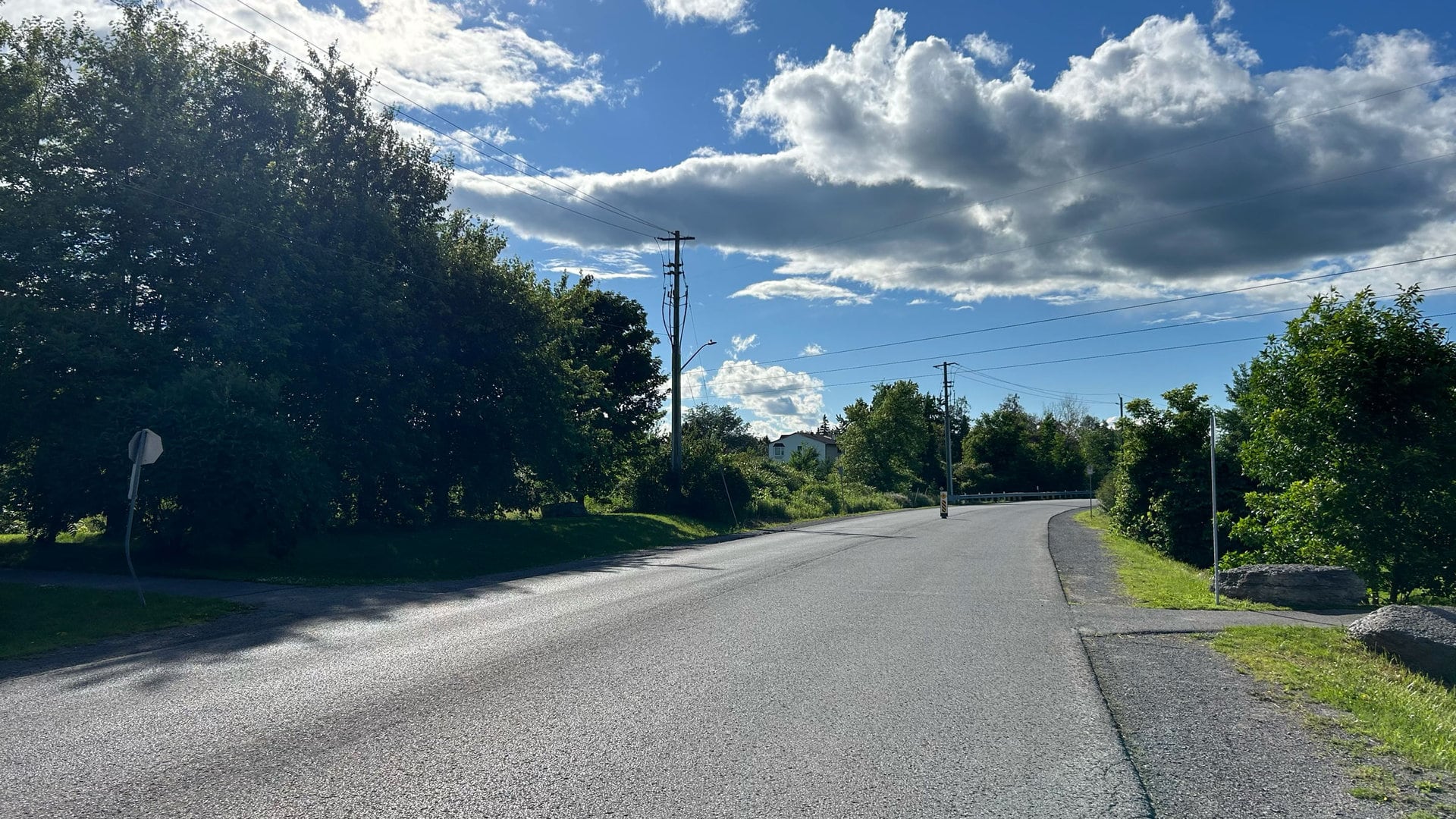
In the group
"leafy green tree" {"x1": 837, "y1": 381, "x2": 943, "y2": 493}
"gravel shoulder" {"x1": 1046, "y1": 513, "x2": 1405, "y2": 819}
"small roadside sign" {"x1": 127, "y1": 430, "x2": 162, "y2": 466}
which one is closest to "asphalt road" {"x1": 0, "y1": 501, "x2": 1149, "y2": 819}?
"gravel shoulder" {"x1": 1046, "y1": 513, "x2": 1405, "y2": 819}

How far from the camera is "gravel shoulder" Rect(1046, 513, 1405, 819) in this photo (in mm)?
4551

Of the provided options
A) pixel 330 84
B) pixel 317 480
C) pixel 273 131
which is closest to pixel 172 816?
pixel 317 480

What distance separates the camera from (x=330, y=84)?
2425 centimetres

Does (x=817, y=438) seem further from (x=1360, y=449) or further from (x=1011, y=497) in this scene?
(x=1360, y=449)

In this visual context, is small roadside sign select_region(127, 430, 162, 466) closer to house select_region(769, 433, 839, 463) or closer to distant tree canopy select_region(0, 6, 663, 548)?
distant tree canopy select_region(0, 6, 663, 548)

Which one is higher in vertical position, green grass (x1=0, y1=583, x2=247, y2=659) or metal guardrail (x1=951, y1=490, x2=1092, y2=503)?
green grass (x1=0, y1=583, x2=247, y2=659)

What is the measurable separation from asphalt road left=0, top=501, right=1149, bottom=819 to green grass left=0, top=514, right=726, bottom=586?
676cm

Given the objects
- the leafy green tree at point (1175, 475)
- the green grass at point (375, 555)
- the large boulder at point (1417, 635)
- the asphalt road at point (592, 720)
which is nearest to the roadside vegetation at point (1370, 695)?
the large boulder at point (1417, 635)

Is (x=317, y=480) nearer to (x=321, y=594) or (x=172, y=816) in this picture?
(x=321, y=594)

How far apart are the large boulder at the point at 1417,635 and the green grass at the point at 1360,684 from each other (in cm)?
13

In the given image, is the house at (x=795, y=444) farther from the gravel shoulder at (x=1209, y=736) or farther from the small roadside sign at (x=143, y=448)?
the gravel shoulder at (x=1209, y=736)

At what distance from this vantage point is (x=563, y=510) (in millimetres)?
31172

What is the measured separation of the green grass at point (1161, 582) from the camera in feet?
37.7

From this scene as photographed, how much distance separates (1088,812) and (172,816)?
4.60 meters
